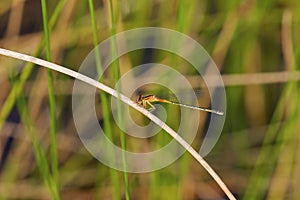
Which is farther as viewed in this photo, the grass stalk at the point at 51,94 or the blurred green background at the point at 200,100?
the blurred green background at the point at 200,100

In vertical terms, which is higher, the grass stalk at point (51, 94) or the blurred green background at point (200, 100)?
the blurred green background at point (200, 100)

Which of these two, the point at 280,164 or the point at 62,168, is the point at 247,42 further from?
the point at 62,168

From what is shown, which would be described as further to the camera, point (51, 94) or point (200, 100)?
point (200, 100)

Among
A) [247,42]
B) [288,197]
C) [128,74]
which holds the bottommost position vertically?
[288,197]

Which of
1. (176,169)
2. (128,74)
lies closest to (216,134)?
(176,169)

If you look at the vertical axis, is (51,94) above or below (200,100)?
below

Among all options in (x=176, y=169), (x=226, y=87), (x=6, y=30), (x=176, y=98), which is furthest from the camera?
(x=6, y=30)

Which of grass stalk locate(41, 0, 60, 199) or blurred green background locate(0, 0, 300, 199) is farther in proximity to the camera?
blurred green background locate(0, 0, 300, 199)

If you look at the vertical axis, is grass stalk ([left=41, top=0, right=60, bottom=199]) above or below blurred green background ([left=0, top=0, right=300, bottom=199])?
below
